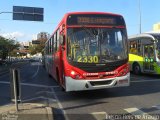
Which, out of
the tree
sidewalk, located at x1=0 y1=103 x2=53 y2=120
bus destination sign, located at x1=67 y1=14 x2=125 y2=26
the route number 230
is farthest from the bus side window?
the tree

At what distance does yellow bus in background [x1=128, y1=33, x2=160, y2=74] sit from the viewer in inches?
909

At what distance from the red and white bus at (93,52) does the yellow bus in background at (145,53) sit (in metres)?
9.84

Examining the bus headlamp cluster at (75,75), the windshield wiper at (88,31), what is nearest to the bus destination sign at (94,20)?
the windshield wiper at (88,31)

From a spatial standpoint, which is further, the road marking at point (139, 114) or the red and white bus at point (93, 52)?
the red and white bus at point (93, 52)

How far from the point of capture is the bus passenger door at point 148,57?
2339 cm

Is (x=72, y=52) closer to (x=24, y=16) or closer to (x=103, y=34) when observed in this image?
(x=103, y=34)

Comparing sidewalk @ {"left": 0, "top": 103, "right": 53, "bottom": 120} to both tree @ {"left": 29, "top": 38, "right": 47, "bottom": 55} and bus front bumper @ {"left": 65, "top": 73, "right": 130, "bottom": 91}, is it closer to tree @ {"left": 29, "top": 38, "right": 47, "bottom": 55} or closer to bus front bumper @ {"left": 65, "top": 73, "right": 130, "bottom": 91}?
bus front bumper @ {"left": 65, "top": 73, "right": 130, "bottom": 91}

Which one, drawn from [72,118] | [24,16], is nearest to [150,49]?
[72,118]

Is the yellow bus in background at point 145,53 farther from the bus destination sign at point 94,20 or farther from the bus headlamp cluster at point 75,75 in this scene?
the bus headlamp cluster at point 75,75

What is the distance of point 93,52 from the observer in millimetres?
13102

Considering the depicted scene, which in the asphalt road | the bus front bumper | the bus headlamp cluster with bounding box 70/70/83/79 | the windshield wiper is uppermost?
the windshield wiper

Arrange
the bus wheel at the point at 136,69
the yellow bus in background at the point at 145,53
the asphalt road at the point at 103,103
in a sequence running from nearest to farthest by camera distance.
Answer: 1. the asphalt road at the point at 103,103
2. the yellow bus in background at the point at 145,53
3. the bus wheel at the point at 136,69

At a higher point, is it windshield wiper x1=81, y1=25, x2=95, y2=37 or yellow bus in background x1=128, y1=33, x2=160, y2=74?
windshield wiper x1=81, y1=25, x2=95, y2=37

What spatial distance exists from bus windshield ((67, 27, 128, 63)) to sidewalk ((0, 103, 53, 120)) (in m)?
2.96
